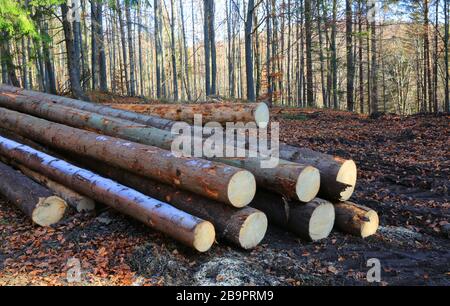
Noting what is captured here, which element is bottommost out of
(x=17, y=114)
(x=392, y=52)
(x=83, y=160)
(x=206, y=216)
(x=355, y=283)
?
(x=355, y=283)

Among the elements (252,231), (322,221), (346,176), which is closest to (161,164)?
(252,231)

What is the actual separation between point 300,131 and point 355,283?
8.51 m

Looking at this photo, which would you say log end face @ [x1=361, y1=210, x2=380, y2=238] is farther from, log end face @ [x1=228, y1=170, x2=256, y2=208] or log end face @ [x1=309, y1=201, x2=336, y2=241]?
log end face @ [x1=228, y1=170, x2=256, y2=208]

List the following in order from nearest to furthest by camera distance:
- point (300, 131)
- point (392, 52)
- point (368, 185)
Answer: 1. point (368, 185)
2. point (300, 131)
3. point (392, 52)

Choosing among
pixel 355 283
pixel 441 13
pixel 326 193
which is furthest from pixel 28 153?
pixel 441 13

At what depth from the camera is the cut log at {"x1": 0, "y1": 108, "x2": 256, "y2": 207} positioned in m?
4.31

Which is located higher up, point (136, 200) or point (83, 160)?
point (83, 160)

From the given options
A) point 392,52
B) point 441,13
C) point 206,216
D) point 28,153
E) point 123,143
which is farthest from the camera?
point 392,52

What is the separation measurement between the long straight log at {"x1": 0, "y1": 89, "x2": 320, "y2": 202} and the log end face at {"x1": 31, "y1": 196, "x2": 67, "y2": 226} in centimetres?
152

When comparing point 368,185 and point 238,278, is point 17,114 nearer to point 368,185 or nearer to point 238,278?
point 238,278

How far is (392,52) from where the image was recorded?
3466 cm

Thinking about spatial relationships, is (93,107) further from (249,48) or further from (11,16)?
(249,48)

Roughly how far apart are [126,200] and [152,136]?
1427 millimetres

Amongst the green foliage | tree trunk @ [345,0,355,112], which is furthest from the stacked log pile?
tree trunk @ [345,0,355,112]
